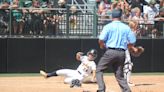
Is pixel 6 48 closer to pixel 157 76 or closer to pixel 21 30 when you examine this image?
pixel 21 30

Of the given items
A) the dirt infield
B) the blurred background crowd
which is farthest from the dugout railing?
the dirt infield

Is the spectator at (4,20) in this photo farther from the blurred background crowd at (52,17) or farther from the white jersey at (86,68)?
the white jersey at (86,68)

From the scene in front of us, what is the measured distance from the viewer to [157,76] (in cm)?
1809

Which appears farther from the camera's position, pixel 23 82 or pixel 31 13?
pixel 31 13

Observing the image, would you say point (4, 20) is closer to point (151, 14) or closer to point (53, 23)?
point (53, 23)

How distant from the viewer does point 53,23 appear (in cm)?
1881

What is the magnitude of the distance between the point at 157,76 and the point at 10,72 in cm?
518

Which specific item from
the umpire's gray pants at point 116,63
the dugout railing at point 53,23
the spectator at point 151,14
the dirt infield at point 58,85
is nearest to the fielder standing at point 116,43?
the umpire's gray pants at point 116,63

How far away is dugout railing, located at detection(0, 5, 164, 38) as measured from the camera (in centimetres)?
1848

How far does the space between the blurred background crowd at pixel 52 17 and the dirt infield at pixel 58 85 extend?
2.19 meters

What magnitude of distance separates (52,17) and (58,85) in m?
4.87

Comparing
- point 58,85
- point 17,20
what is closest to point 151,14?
point 17,20

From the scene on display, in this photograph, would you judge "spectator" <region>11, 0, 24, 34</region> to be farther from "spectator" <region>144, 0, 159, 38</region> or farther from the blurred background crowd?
"spectator" <region>144, 0, 159, 38</region>

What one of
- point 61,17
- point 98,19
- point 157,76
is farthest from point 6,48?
point 157,76
